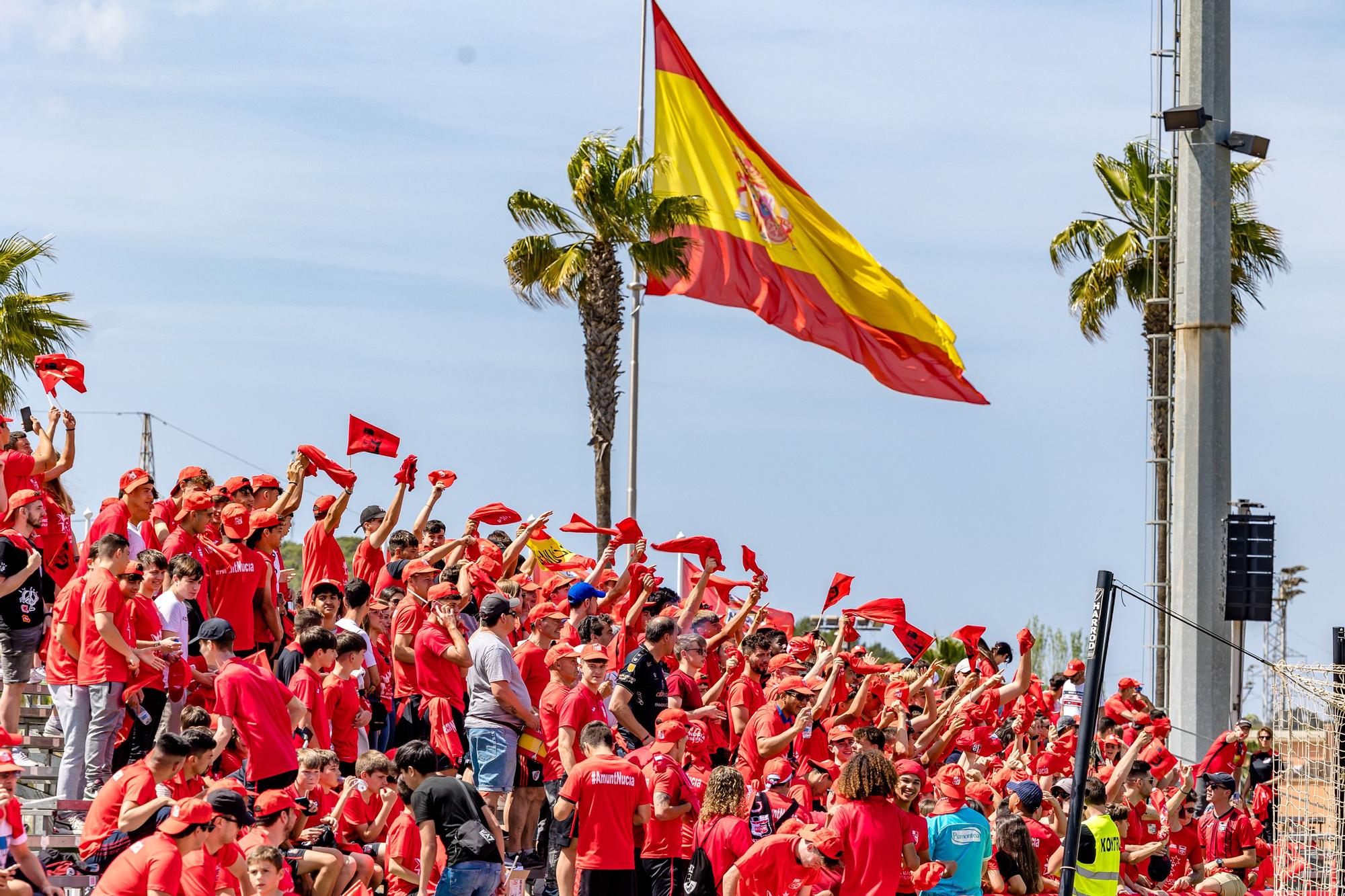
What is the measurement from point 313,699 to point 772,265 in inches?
604

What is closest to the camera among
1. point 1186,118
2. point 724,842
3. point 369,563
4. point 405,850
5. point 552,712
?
point 724,842

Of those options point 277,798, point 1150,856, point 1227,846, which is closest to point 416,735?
point 277,798

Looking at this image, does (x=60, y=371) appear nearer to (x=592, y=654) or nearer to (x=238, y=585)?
(x=238, y=585)

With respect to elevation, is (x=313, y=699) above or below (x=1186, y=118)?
below

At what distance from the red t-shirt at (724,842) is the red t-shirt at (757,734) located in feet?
4.29

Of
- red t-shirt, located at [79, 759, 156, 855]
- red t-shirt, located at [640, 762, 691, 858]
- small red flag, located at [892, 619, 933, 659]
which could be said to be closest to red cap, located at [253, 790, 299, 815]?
red t-shirt, located at [79, 759, 156, 855]

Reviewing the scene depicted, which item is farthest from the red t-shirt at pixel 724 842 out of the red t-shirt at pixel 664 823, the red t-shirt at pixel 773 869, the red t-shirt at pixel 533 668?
the red t-shirt at pixel 533 668

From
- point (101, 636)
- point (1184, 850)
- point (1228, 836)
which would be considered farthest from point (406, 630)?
point (1228, 836)

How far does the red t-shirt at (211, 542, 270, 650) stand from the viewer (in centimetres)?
1287

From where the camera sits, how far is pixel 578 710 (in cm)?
1202

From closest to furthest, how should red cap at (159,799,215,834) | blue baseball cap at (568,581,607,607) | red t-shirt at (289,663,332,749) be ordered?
red cap at (159,799,215,834) → red t-shirt at (289,663,332,749) → blue baseball cap at (568,581,607,607)

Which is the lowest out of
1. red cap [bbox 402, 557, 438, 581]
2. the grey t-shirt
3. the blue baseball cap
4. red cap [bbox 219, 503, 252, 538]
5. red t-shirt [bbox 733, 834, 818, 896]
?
red t-shirt [bbox 733, 834, 818, 896]

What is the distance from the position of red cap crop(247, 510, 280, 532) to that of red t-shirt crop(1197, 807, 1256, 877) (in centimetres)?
970

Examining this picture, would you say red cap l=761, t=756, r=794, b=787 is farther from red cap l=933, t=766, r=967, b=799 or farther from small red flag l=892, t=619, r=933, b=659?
small red flag l=892, t=619, r=933, b=659
